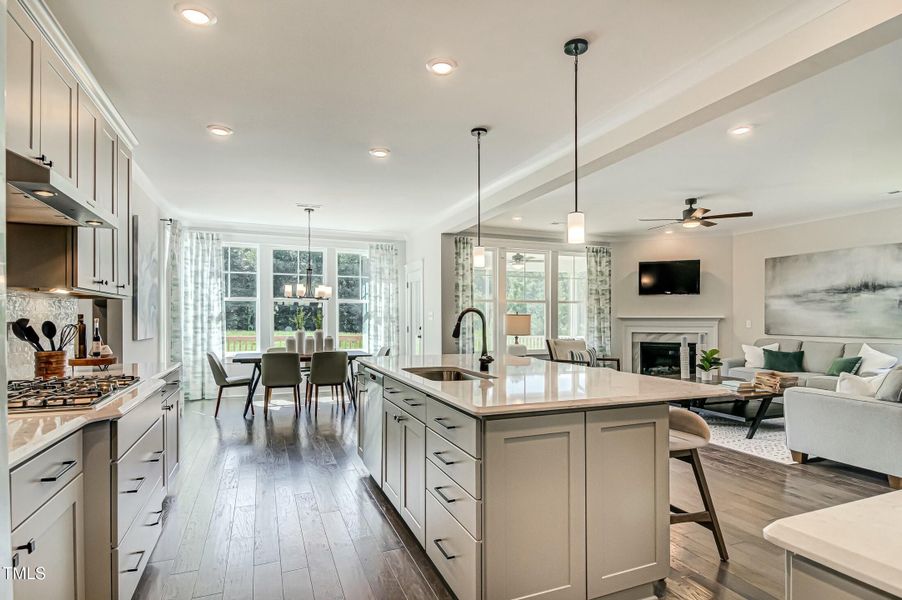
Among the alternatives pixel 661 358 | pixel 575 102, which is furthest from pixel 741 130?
pixel 661 358

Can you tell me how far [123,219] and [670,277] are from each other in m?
7.83

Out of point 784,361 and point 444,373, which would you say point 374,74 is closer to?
point 444,373

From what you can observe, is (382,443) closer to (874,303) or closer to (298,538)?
(298,538)

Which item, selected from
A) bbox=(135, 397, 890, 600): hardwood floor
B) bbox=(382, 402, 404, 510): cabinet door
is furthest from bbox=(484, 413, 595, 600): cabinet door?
bbox=(382, 402, 404, 510): cabinet door

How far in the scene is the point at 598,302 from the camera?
8305 millimetres

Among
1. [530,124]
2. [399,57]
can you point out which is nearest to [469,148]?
[530,124]

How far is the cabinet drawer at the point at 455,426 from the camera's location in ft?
6.05

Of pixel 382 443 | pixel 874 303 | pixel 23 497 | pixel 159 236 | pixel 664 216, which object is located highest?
pixel 664 216

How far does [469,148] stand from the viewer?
13.0 feet

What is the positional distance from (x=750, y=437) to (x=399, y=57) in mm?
4826

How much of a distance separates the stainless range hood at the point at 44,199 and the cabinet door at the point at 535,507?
1938mm

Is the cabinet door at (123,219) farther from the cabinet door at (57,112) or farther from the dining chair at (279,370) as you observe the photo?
the dining chair at (279,370)

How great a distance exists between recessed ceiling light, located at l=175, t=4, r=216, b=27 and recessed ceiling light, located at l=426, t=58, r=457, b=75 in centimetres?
109

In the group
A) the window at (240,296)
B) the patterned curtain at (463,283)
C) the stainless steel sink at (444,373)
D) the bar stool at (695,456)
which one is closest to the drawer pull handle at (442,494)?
the stainless steel sink at (444,373)
